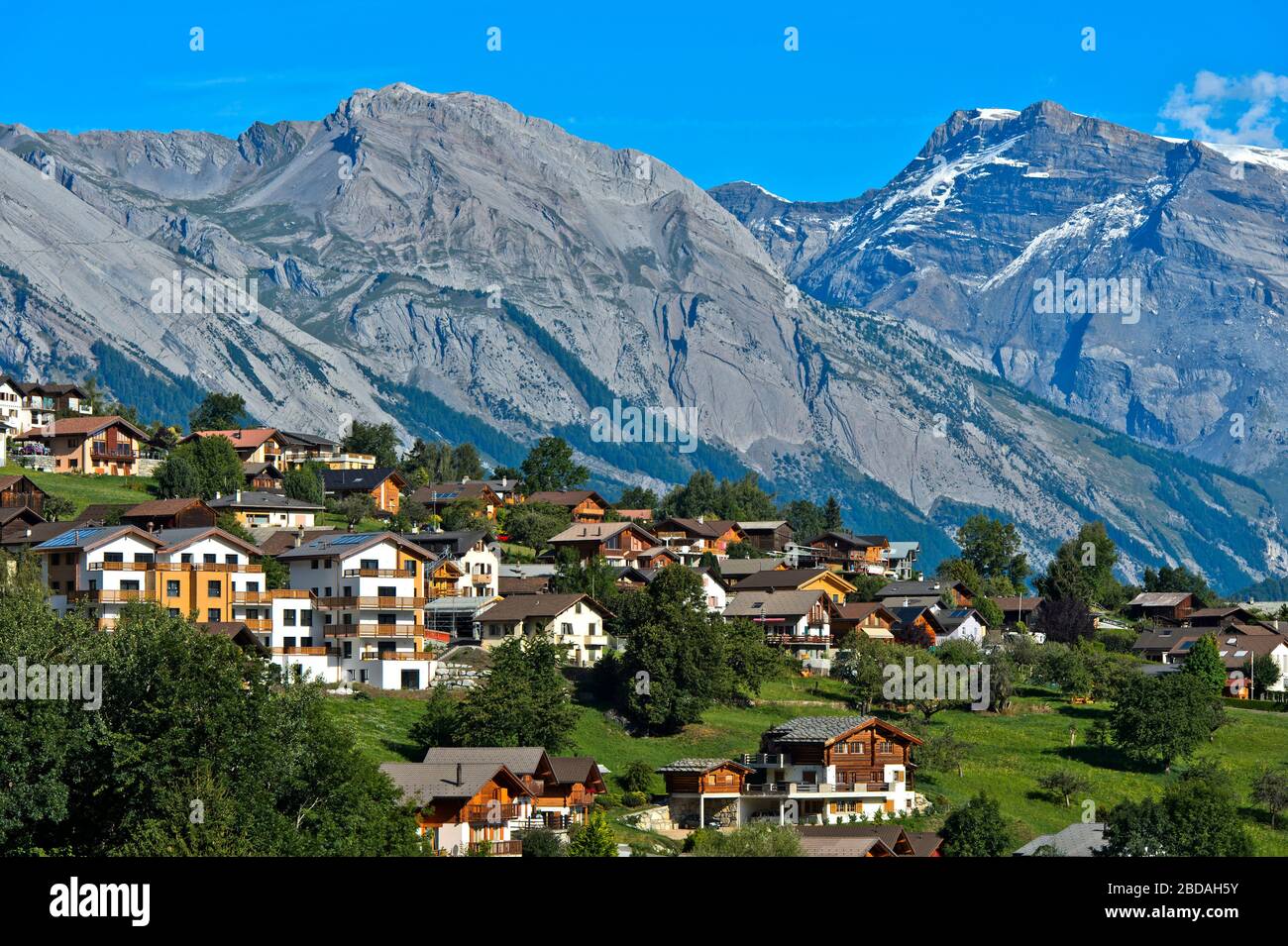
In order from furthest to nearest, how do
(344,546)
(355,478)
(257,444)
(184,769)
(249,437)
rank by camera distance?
(249,437), (257,444), (355,478), (344,546), (184,769)

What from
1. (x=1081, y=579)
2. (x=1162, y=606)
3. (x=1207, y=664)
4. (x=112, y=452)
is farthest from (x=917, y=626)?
(x=112, y=452)

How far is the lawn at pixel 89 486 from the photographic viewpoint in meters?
140

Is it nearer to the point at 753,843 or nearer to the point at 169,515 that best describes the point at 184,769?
the point at 753,843

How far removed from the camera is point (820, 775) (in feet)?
280

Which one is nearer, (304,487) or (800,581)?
(800,581)

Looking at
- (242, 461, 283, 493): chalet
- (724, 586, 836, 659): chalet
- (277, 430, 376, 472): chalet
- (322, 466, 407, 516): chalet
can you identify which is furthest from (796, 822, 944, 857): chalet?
(277, 430, 376, 472): chalet

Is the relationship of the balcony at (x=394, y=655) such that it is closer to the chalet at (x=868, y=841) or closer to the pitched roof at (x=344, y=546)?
the pitched roof at (x=344, y=546)

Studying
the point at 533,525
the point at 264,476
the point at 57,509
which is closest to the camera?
the point at 57,509

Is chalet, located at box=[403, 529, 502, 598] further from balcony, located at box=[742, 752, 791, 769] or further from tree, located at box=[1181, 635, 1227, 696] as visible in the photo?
tree, located at box=[1181, 635, 1227, 696]

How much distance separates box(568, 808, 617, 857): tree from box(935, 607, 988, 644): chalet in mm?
69335

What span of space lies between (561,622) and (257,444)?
79494 millimetres

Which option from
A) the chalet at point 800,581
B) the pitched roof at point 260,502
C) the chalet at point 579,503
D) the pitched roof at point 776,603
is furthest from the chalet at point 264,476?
the pitched roof at point 776,603

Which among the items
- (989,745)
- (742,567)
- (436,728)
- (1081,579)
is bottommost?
(989,745)
